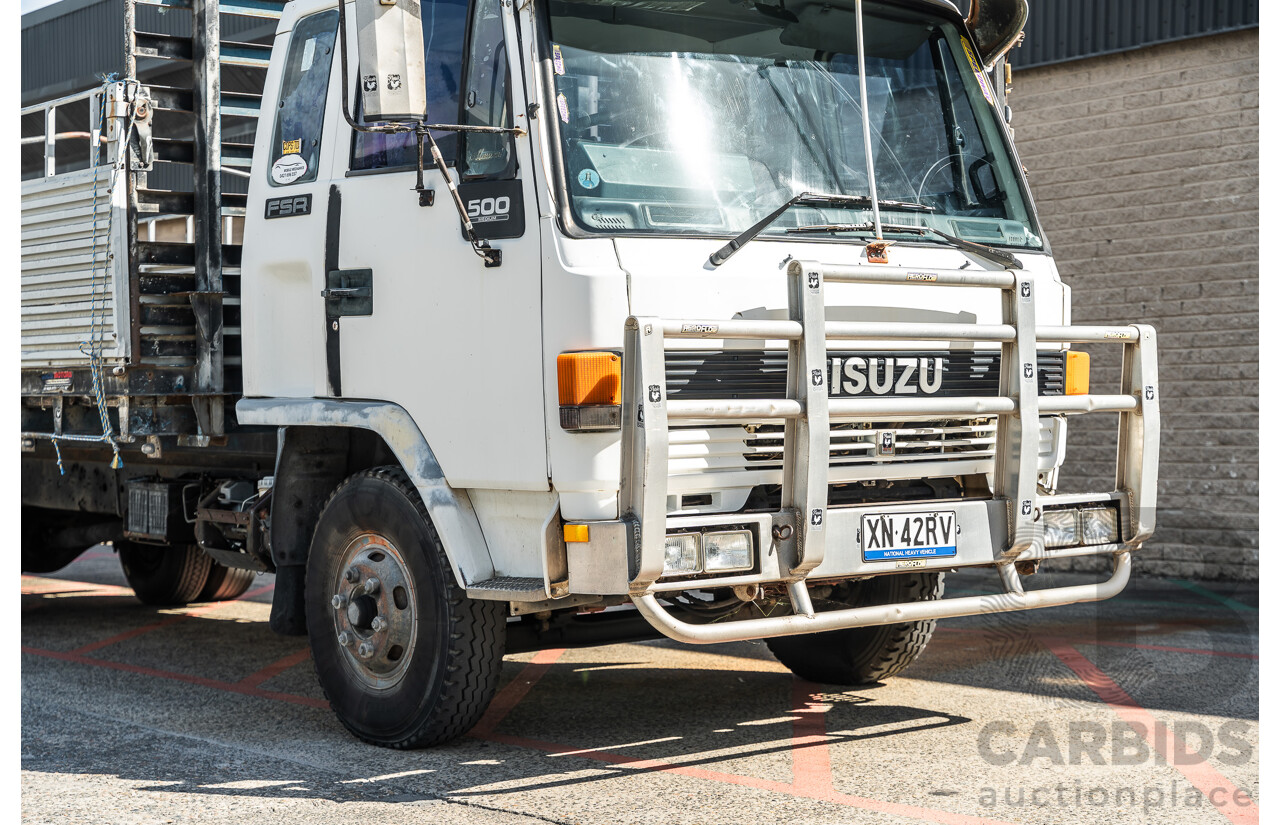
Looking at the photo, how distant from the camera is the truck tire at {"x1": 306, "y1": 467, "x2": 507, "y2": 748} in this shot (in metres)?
5.21

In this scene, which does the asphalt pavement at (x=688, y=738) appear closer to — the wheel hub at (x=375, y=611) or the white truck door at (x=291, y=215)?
the wheel hub at (x=375, y=611)

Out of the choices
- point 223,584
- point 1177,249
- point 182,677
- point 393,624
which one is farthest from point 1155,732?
point 223,584

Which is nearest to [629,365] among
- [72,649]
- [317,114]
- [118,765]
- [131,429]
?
[317,114]

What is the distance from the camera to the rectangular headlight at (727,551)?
4.61 m

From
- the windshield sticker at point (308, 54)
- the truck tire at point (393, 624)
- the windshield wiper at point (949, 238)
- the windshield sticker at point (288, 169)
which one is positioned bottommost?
the truck tire at point (393, 624)

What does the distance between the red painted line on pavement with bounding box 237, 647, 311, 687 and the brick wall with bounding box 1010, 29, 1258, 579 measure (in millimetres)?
5734

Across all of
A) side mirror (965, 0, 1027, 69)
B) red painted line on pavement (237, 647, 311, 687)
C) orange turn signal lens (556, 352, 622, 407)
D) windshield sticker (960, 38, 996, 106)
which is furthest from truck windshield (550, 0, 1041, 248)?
red painted line on pavement (237, 647, 311, 687)

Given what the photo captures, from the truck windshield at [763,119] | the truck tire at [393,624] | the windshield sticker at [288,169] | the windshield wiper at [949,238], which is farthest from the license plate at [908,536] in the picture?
the windshield sticker at [288,169]

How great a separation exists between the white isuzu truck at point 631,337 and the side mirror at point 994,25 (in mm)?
13

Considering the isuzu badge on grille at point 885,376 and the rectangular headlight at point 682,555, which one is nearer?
the rectangular headlight at point 682,555

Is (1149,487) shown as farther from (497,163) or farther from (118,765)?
(118,765)

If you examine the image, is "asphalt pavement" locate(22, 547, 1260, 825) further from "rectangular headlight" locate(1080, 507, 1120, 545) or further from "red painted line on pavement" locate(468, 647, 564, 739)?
"rectangular headlight" locate(1080, 507, 1120, 545)

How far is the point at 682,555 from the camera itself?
4.58 metres

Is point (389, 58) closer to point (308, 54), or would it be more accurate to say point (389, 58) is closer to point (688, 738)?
point (308, 54)
